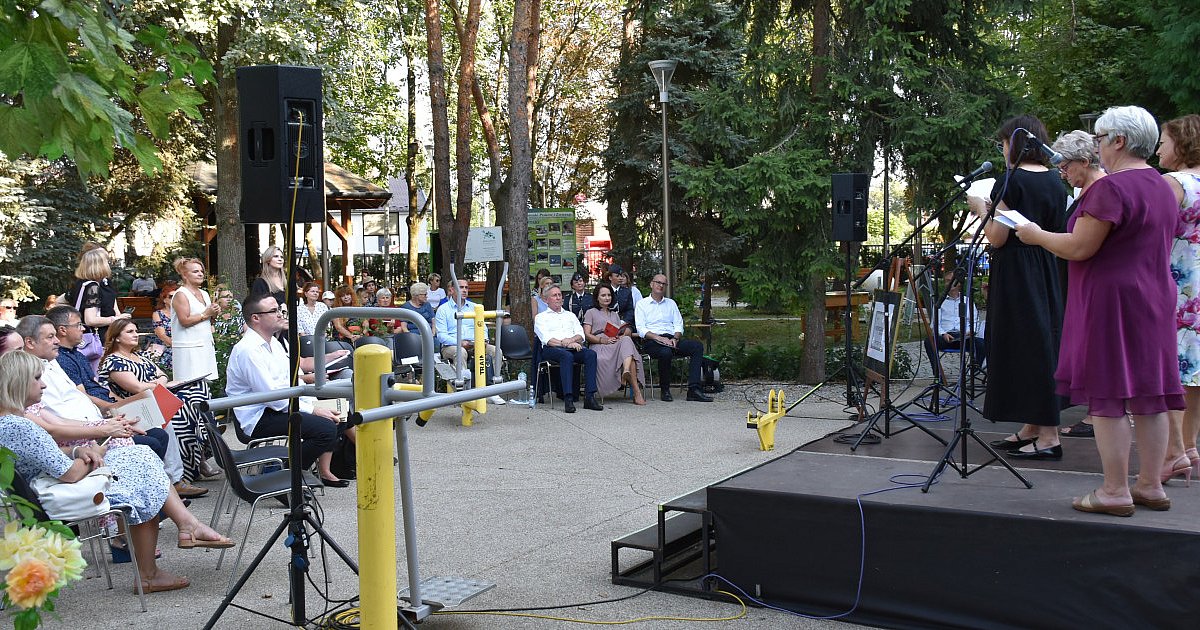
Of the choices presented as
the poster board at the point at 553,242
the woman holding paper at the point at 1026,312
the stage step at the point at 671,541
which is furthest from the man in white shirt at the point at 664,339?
the woman holding paper at the point at 1026,312

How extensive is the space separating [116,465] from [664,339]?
7.32 meters

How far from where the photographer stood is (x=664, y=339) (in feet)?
37.8

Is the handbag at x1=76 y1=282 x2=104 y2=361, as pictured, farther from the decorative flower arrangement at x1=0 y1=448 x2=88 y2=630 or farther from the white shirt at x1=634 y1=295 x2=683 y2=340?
the decorative flower arrangement at x1=0 y1=448 x2=88 y2=630

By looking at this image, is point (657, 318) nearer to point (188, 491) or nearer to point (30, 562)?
point (188, 491)

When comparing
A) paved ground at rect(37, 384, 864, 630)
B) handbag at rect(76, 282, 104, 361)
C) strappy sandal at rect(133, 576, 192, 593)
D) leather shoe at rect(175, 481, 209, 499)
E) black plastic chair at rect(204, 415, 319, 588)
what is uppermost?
handbag at rect(76, 282, 104, 361)

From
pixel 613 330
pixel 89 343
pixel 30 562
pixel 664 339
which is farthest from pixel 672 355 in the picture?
pixel 30 562

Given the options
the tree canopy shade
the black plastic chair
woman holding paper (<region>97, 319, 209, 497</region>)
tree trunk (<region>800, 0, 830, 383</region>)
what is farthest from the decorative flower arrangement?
tree trunk (<region>800, 0, 830, 383</region>)

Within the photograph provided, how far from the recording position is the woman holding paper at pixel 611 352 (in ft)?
37.0

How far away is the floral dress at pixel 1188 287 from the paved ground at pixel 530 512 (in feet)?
6.72

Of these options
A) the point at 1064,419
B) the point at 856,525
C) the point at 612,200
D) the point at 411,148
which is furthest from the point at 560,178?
the point at 856,525

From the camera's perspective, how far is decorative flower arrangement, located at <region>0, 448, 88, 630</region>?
8.46 feet

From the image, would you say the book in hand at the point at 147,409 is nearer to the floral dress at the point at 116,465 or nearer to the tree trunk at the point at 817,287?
the floral dress at the point at 116,465

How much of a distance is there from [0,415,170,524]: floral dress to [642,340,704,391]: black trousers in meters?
7.05

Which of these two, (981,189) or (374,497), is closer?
(374,497)
